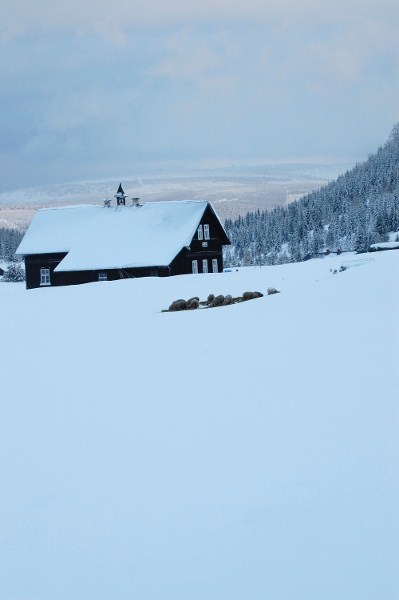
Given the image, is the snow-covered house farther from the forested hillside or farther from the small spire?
the forested hillside

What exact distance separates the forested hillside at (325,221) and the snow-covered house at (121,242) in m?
95.1

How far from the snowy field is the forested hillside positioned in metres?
126

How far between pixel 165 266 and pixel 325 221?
137202 millimetres

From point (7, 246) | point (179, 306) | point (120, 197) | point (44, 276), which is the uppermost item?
point (7, 246)

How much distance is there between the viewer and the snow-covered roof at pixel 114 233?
38781mm

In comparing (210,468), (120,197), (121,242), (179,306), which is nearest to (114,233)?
(121,242)

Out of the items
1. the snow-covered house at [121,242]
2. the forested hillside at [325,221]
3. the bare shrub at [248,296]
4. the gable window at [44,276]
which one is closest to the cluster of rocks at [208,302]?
the bare shrub at [248,296]

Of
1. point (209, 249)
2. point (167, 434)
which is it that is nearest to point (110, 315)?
point (167, 434)

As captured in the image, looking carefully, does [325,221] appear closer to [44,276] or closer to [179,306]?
[44,276]

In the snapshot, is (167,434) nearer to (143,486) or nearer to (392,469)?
(143,486)

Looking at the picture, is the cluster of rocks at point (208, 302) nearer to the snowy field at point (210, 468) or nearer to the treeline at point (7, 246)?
the snowy field at point (210, 468)

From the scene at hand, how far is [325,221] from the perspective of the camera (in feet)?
559

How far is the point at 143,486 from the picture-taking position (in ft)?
20.3

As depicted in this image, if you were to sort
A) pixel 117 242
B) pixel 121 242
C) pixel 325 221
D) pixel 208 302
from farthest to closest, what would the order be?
pixel 325 221 < pixel 117 242 < pixel 121 242 < pixel 208 302
